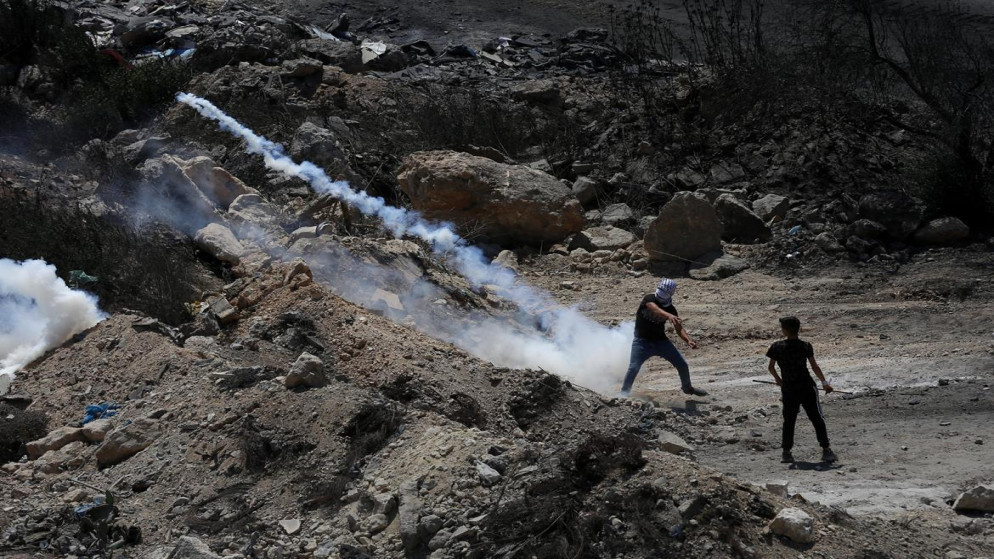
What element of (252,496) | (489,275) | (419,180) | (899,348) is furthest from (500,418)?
(419,180)

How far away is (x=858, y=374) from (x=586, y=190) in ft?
22.6

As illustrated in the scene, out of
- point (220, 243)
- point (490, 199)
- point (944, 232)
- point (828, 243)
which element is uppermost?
point (944, 232)

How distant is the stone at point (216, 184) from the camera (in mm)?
12812

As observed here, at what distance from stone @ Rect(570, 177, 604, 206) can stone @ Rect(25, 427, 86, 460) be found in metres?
9.12

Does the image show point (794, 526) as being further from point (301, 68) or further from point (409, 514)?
point (301, 68)

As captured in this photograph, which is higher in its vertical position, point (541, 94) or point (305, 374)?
point (541, 94)

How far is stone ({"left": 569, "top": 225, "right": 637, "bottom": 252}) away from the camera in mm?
13914

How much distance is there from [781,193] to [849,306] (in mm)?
3668

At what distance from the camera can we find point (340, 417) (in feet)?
22.0

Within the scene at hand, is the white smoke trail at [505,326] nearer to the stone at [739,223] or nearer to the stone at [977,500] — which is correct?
the stone at [739,223]

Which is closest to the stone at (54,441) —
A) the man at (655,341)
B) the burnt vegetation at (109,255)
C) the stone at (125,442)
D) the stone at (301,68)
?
the stone at (125,442)

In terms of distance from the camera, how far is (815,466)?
22.6 ft

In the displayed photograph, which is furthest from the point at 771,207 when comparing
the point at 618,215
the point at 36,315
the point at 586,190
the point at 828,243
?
the point at 36,315

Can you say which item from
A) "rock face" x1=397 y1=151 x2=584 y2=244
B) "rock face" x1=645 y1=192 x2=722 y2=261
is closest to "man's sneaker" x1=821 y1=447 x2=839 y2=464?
"rock face" x1=645 y1=192 x2=722 y2=261
